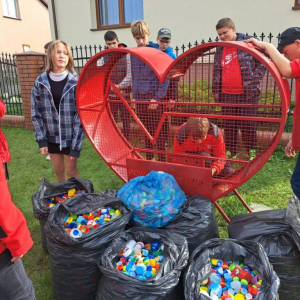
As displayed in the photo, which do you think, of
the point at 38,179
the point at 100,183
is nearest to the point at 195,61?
the point at 100,183

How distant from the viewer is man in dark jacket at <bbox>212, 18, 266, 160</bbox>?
2.25 metres

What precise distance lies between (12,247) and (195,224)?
1.19 m

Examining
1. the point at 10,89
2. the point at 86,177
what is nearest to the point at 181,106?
the point at 86,177

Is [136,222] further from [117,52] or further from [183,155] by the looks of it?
[117,52]

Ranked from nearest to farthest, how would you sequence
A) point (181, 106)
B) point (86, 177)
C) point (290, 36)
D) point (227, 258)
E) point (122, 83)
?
point (227, 258) → point (290, 36) → point (181, 106) → point (122, 83) → point (86, 177)

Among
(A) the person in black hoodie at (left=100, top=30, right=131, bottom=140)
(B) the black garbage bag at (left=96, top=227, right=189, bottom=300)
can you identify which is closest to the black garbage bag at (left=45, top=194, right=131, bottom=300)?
(B) the black garbage bag at (left=96, top=227, right=189, bottom=300)

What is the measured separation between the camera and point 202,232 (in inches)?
81.3

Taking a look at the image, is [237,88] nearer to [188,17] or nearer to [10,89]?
[188,17]

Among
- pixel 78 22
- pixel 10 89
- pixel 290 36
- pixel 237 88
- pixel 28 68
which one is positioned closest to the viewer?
pixel 290 36

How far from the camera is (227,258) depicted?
5.97ft

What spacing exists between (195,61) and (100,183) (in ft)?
→ 7.27

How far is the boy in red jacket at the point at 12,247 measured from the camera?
1.32 metres

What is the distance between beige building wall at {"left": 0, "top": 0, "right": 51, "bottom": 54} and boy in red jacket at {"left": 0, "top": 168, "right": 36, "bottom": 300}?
56.5 ft

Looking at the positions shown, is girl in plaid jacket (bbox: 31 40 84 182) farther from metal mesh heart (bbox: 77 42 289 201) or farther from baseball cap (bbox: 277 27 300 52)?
baseball cap (bbox: 277 27 300 52)
